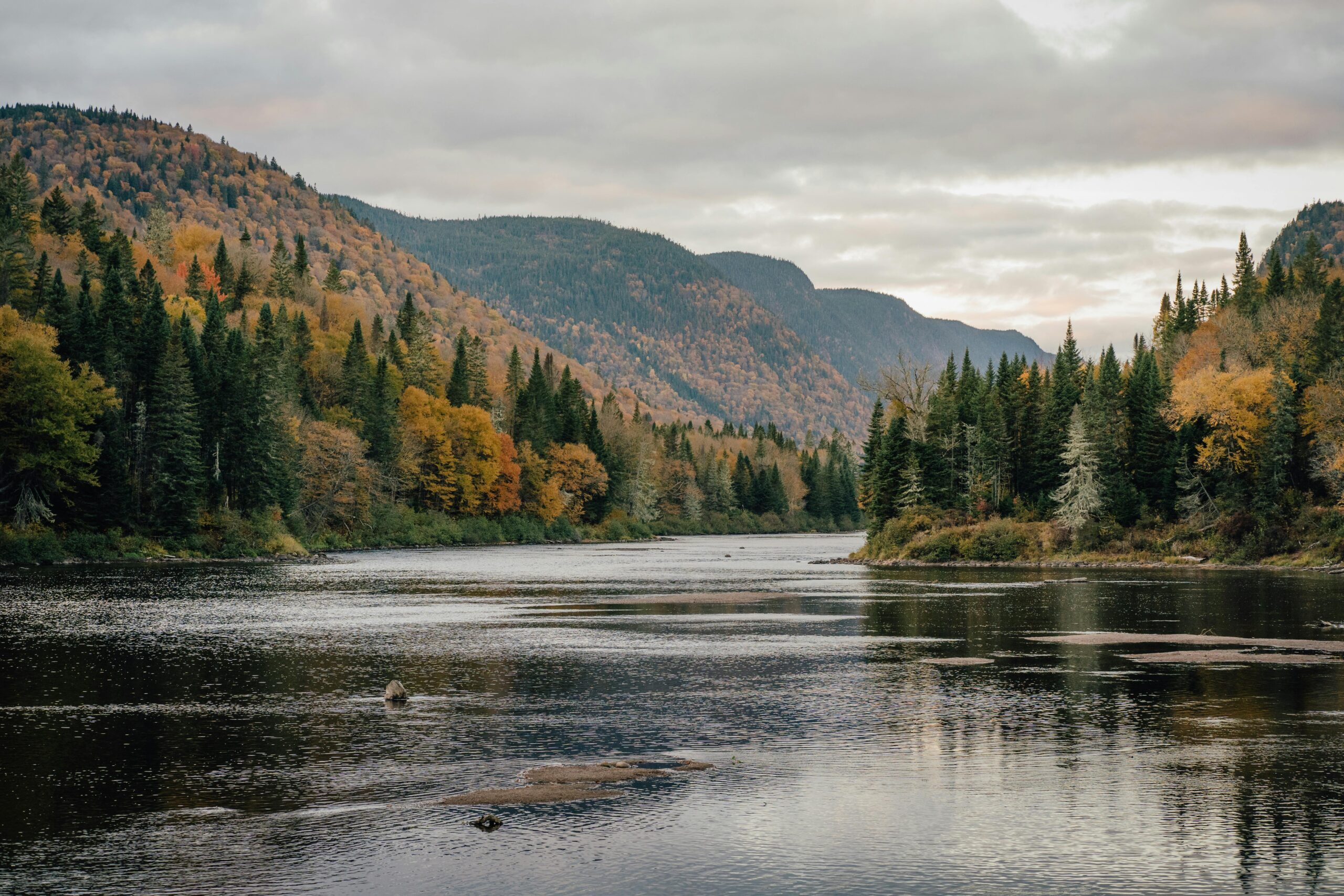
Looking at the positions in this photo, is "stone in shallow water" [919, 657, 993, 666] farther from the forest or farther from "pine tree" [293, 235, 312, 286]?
"pine tree" [293, 235, 312, 286]

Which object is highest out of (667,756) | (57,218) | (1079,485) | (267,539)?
(57,218)

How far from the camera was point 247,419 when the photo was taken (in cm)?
11006

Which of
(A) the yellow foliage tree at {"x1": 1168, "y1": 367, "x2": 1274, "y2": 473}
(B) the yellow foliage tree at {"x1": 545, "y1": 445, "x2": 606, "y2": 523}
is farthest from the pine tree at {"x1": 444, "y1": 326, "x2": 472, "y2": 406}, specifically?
(A) the yellow foliage tree at {"x1": 1168, "y1": 367, "x2": 1274, "y2": 473}

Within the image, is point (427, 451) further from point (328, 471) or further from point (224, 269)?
point (224, 269)

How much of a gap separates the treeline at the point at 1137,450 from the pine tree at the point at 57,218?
318ft

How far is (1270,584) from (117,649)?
67.6m

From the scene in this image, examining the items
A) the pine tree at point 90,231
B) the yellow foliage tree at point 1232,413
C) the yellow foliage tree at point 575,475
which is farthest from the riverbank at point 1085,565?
the pine tree at point 90,231

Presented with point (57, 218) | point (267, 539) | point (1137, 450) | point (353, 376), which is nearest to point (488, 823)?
point (267, 539)

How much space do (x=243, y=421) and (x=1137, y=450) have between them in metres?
81.3

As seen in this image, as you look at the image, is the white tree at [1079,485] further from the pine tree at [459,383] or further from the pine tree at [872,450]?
the pine tree at [459,383]

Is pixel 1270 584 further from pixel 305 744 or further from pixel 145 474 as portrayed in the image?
pixel 145 474

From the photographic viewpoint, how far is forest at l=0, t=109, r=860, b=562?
94.9 metres

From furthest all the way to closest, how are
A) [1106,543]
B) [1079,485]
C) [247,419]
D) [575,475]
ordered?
[575,475]
[247,419]
[1106,543]
[1079,485]

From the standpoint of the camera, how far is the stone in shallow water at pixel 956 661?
41.5 metres
